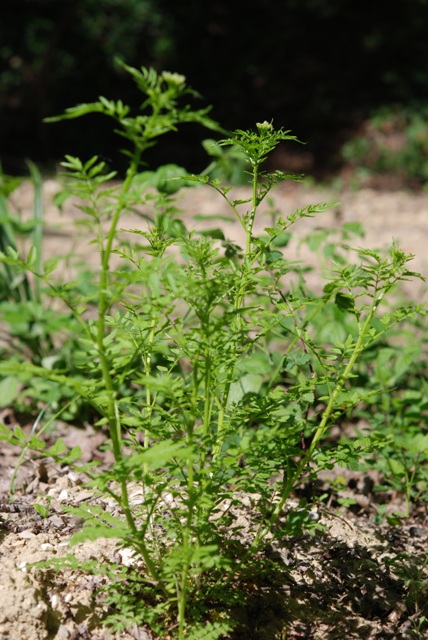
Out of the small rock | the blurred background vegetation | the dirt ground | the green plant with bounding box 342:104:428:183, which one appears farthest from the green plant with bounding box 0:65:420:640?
the green plant with bounding box 342:104:428:183

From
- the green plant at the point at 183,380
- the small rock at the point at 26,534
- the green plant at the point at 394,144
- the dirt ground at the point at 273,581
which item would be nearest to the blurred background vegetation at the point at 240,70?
the green plant at the point at 394,144

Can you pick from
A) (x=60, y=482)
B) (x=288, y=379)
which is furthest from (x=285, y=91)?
(x=60, y=482)

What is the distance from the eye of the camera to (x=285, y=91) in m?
9.83

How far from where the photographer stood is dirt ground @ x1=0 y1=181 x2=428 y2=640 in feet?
5.05

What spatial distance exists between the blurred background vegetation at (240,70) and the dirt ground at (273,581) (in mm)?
6197

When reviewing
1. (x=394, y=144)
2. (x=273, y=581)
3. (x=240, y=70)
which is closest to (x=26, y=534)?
(x=273, y=581)

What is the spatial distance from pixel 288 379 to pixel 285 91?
307 inches

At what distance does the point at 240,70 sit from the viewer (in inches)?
376

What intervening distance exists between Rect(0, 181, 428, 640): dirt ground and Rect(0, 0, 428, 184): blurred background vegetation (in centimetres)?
620

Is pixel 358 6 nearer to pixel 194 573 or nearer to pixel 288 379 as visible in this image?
pixel 288 379

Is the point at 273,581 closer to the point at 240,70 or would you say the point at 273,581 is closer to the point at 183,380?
the point at 183,380

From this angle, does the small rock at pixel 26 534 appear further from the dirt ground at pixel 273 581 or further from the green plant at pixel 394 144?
the green plant at pixel 394 144

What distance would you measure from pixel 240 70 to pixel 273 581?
8.80m

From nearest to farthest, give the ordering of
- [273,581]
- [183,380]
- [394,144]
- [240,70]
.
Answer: [183,380], [273,581], [394,144], [240,70]
